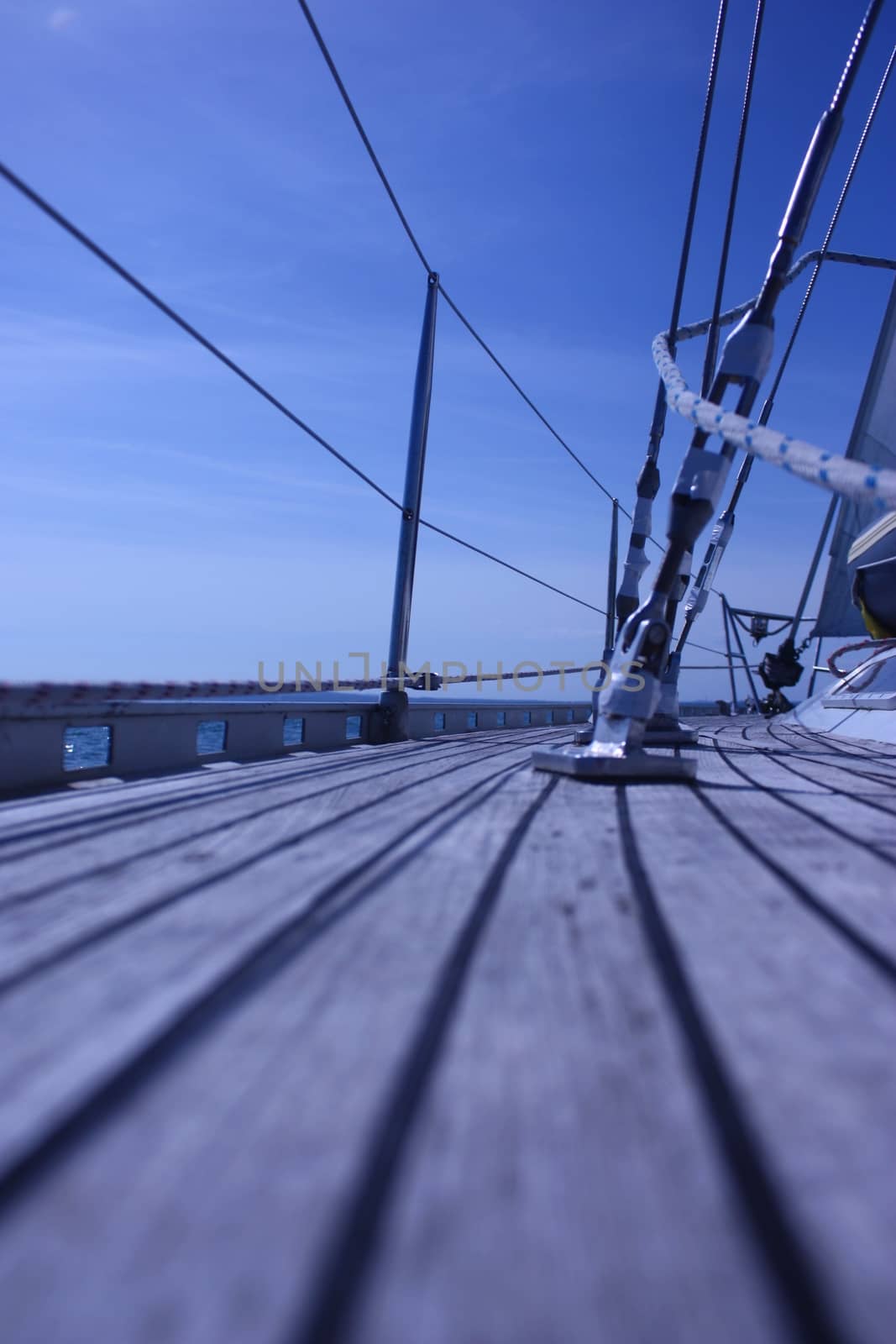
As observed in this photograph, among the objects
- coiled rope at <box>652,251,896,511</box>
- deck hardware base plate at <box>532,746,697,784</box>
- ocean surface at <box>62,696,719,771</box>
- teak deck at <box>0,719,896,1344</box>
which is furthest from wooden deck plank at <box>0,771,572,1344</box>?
ocean surface at <box>62,696,719,771</box>

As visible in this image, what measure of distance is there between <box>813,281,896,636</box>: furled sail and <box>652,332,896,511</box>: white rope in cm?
1054

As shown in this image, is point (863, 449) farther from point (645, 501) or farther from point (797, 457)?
point (797, 457)

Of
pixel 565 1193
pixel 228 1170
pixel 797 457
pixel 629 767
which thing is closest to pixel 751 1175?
pixel 565 1193

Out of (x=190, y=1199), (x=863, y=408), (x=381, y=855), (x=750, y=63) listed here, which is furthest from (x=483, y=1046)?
(x=863, y=408)

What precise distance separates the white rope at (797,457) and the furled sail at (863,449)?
10541 mm

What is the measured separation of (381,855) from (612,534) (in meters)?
8.32

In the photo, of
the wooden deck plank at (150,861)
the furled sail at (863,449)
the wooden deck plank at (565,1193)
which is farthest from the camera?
the furled sail at (863,449)

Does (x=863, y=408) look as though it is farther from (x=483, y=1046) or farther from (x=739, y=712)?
(x=483, y=1046)

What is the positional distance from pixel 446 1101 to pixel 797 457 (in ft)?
6.00

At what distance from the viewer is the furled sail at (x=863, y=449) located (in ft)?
40.0

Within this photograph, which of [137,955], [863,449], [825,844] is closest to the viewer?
[137,955]

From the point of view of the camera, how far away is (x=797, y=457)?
2.09m

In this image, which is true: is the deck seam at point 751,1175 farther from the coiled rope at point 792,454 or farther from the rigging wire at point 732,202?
the rigging wire at point 732,202

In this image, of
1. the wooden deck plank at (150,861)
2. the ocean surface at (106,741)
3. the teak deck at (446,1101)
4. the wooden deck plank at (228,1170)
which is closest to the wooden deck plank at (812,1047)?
the teak deck at (446,1101)
